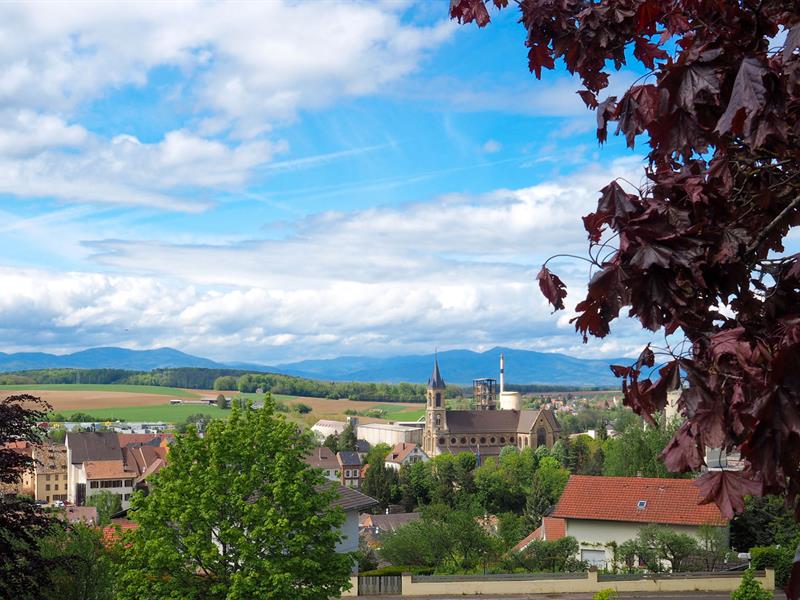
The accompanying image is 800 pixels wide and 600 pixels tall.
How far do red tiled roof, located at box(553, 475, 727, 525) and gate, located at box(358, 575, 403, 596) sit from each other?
389 inches

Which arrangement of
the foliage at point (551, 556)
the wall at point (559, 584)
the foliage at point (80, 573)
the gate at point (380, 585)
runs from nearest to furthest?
the foliage at point (80, 573)
the wall at point (559, 584)
the gate at point (380, 585)
the foliage at point (551, 556)

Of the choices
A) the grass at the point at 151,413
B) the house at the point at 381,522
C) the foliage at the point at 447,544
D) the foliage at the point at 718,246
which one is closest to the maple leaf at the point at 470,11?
the foliage at the point at 718,246

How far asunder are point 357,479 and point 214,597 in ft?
322

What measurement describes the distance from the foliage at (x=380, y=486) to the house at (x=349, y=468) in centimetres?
2522

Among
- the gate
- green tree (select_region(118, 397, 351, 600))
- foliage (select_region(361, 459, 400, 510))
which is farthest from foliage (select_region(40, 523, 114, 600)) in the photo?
foliage (select_region(361, 459, 400, 510))

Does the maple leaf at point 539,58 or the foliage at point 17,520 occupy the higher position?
the maple leaf at point 539,58

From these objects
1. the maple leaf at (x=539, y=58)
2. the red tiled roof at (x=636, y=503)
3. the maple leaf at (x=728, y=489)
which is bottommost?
the red tiled roof at (x=636, y=503)

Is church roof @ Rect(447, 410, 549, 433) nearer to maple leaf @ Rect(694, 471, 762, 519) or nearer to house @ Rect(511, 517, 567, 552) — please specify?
house @ Rect(511, 517, 567, 552)

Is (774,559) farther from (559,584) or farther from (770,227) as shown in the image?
(770,227)

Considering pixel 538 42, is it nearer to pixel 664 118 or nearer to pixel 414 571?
pixel 664 118

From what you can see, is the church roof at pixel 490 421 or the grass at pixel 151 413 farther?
the grass at pixel 151 413

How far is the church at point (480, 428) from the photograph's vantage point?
515ft

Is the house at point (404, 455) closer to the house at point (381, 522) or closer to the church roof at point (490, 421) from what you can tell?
the church roof at point (490, 421)

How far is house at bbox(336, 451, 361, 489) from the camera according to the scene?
117 metres
